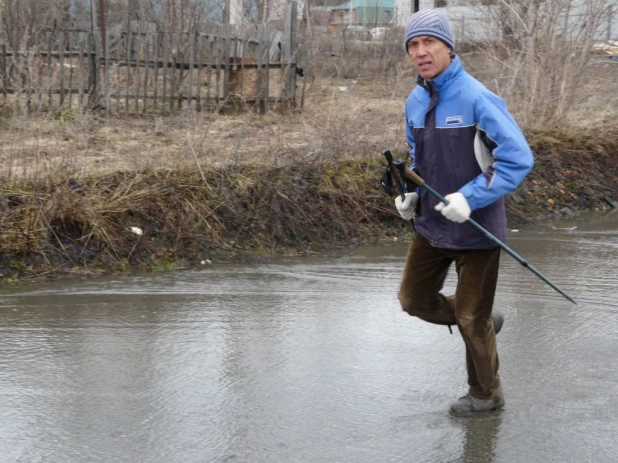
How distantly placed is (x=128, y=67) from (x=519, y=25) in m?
5.06

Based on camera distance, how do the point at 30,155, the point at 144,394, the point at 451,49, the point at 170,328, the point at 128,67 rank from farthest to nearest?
the point at 128,67 → the point at 30,155 → the point at 170,328 → the point at 144,394 → the point at 451,49

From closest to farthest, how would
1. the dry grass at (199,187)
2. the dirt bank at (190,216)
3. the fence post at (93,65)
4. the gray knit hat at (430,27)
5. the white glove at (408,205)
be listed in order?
the gray knit hat at (430,27), the white glove at (408,205), the dirt bank at (190,216), the dry grass at (199,187), the fence post at (93,65)

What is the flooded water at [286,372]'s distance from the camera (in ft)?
12.9

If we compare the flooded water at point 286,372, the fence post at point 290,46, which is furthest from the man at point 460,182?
the fence post at point 290,46

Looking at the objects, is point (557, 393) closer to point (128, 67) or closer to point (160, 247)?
point (160, 247)

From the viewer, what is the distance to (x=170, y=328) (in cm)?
557

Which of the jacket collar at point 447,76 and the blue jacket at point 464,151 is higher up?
the jacket collar at point 447,76

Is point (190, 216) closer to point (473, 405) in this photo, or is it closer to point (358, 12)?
point (473, 405)

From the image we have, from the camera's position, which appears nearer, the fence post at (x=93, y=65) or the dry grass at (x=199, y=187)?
the dry grass at (x=199, y=187)

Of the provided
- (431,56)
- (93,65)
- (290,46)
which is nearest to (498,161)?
(431,56)

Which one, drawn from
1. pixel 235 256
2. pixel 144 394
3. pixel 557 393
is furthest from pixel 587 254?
pixel 144 394

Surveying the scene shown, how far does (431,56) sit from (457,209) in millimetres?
709

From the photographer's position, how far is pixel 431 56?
3.93 metres

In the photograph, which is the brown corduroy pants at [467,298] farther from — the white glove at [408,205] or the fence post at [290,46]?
the fence post at [290,46]
